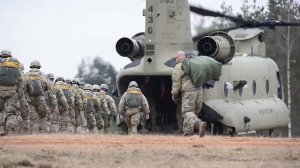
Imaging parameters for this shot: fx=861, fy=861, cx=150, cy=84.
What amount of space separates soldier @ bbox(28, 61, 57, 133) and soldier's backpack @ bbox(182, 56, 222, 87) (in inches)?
173

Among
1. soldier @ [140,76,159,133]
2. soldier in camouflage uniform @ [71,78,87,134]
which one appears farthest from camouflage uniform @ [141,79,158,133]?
soldier in camouflage uniform @ [71,78,87,134]

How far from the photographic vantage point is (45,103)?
24.9 metres

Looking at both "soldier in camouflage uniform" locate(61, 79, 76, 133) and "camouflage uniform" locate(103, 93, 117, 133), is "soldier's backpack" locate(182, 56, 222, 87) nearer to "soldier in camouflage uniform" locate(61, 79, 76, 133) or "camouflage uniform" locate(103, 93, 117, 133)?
"soldier in camouflage uniform" locate(61, 79, 76, 133)

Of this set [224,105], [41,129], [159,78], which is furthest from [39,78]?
[224,105]

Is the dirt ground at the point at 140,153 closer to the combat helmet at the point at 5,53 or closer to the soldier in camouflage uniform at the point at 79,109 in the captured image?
the combat helmet at the point at 5,53

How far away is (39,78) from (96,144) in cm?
831

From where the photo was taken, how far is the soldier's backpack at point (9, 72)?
20.8 metres

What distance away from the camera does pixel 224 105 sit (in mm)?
25812

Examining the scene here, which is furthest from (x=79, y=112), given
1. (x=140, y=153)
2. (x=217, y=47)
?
(x=140, y=153)

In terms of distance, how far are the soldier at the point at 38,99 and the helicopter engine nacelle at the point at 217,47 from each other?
189 inches

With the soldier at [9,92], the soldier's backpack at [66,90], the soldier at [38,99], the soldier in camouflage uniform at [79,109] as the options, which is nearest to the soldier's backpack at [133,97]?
the soldier at [38,99]

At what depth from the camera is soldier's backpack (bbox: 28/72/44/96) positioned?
23.9m

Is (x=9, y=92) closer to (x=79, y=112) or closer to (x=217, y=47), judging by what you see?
(x=217, y=47)

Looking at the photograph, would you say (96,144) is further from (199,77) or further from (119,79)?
(119,79)
